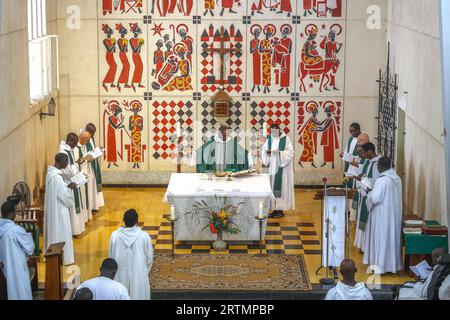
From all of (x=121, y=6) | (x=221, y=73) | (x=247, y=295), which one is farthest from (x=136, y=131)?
(x=247, y=295)

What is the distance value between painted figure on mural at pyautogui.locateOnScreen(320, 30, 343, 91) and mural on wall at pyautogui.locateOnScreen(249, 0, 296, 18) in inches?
38.1

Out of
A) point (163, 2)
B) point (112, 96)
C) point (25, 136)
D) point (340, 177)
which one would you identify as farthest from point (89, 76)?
point (340, 177)

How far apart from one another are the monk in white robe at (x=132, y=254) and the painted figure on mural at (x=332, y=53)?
887 centimetres

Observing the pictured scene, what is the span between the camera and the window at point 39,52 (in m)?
18.0

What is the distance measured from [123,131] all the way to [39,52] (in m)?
3.36

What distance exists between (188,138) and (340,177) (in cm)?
342

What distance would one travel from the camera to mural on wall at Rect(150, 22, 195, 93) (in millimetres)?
20766

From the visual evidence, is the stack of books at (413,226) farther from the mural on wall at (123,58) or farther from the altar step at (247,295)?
the mural on wall at (123,58)

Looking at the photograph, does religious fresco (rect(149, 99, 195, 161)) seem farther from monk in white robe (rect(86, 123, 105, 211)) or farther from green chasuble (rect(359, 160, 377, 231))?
green chasuble (rect(359, 160, 377, 231))

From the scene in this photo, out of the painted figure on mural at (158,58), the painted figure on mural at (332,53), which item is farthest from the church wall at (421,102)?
the painted figure on mural at (158,58)

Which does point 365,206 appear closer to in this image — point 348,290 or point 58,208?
point 58,208

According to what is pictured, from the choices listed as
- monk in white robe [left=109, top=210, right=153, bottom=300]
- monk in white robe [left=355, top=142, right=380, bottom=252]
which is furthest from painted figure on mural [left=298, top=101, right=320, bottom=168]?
monk in white robe [left=109, top=210, right=153, bottom=300]

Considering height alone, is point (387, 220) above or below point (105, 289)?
above

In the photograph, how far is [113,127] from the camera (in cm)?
2112
